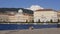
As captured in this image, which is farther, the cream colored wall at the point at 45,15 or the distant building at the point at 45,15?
the cream colored wall at the point at 45,15

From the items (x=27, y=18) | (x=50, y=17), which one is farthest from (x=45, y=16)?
(x=27, y=18)

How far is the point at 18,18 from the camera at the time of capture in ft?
237

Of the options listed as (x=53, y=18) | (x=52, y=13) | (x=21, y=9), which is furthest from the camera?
(x=21, y=9)

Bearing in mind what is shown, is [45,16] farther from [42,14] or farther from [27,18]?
[27,18]

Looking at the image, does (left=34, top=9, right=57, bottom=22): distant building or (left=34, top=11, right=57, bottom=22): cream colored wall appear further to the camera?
(left=34, top=11, right=57, bottom=22): cream colored wall

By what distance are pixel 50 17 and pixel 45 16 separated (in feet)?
6.34

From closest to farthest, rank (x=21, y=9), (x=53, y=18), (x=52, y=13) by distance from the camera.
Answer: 1. (x=53, y=18)
2. (x=52, y=13)
3. (x=21, y=9)

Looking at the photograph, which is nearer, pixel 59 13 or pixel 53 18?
pixel 53 18

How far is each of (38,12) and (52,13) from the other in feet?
19.6

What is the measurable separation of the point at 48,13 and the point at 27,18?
844 cm

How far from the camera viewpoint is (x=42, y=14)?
7175 centimetres

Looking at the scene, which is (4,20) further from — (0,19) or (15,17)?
(15,17)

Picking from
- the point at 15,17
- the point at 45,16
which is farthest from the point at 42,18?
the point at 15,17

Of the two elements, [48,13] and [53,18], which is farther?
[48,13]
